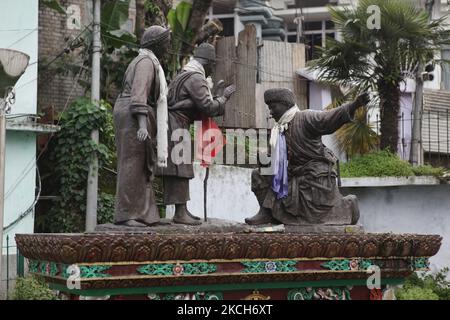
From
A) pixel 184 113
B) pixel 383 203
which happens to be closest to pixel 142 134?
pixel 184 113

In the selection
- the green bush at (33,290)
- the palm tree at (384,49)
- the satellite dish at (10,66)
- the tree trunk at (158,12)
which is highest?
the tree trunk at (158,12)

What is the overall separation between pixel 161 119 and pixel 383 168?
6.19m

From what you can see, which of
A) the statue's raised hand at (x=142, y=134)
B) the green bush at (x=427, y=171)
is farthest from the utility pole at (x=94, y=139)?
the statue's raised hand at (x=142, y=134)

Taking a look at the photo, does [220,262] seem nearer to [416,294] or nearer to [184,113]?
[184,113]

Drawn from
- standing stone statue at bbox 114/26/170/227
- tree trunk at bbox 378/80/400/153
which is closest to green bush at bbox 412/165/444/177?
tree trunk at bbox 378/80/400/153

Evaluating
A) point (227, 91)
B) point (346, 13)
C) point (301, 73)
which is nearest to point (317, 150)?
point (227, 91)

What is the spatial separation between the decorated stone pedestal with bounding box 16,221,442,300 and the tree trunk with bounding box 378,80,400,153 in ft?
16.9

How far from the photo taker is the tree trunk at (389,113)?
13.2 meters

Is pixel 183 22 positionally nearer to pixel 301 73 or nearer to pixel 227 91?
pixel 301 73

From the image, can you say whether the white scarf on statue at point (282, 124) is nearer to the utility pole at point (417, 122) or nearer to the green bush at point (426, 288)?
the green bush at point (426, 288)

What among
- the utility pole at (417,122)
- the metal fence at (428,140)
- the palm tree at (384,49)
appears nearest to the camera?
the palm tree at (384,49)

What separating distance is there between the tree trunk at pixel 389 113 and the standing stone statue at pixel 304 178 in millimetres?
4867

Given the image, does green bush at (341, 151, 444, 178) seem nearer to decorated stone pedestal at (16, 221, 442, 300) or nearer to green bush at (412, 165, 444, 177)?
green bush at (412, 165, 444, 177)

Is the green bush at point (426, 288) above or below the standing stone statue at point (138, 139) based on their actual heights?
below
